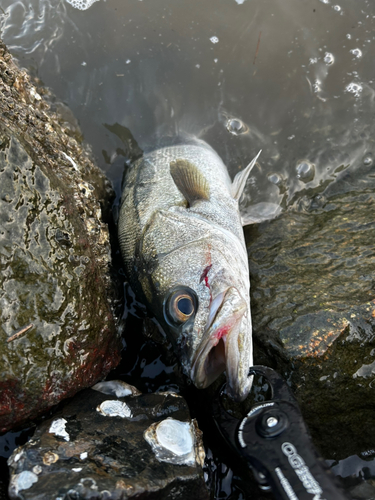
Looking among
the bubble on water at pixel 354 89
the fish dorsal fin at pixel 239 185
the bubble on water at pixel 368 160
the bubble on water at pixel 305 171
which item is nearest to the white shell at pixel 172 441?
the fish dorsal fin at pixel 239 185

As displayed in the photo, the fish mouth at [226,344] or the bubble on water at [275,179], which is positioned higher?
the bubble on water at [275,179]

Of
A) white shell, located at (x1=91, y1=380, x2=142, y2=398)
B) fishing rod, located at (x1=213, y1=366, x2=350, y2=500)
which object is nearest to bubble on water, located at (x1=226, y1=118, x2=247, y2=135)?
fishing rod, located at (x1=213, y1=366, x2=350, y2=500)

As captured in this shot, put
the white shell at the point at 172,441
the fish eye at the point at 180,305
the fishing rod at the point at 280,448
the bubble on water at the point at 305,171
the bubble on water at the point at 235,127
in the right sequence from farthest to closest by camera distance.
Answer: the bubble on water at the point at 235,127 < the bubble on water at the point at 305,171 < the fish eye at the point at 180,305 < the white shell at the point at 172,441 < the fishing rod at the point at 280,448

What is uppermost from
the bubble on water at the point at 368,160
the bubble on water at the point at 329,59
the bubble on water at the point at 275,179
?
the bubble on water at the point at 329,59

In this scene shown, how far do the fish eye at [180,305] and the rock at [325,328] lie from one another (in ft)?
2.22

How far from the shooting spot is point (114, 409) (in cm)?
266

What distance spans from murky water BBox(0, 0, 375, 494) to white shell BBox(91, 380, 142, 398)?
2.75 metres

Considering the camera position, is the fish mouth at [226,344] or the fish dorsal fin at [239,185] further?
the fish dorsal fin at [239,185]

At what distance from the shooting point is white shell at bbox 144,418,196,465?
2.35 meters

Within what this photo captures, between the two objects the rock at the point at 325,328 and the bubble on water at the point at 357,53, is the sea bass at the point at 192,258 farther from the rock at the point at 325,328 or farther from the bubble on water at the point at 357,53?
the bubble on water at the point at 357,53

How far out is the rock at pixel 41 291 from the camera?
239 centimetres

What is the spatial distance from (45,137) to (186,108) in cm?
237

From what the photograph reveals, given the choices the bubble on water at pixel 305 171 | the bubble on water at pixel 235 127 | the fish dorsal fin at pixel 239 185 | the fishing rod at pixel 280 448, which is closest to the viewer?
the fishing rod at pixel 280 448

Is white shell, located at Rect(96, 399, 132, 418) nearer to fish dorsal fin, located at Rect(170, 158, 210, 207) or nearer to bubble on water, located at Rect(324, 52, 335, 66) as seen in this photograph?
fish dorsal fin, located at Rect(170, 158, 210, 207)
